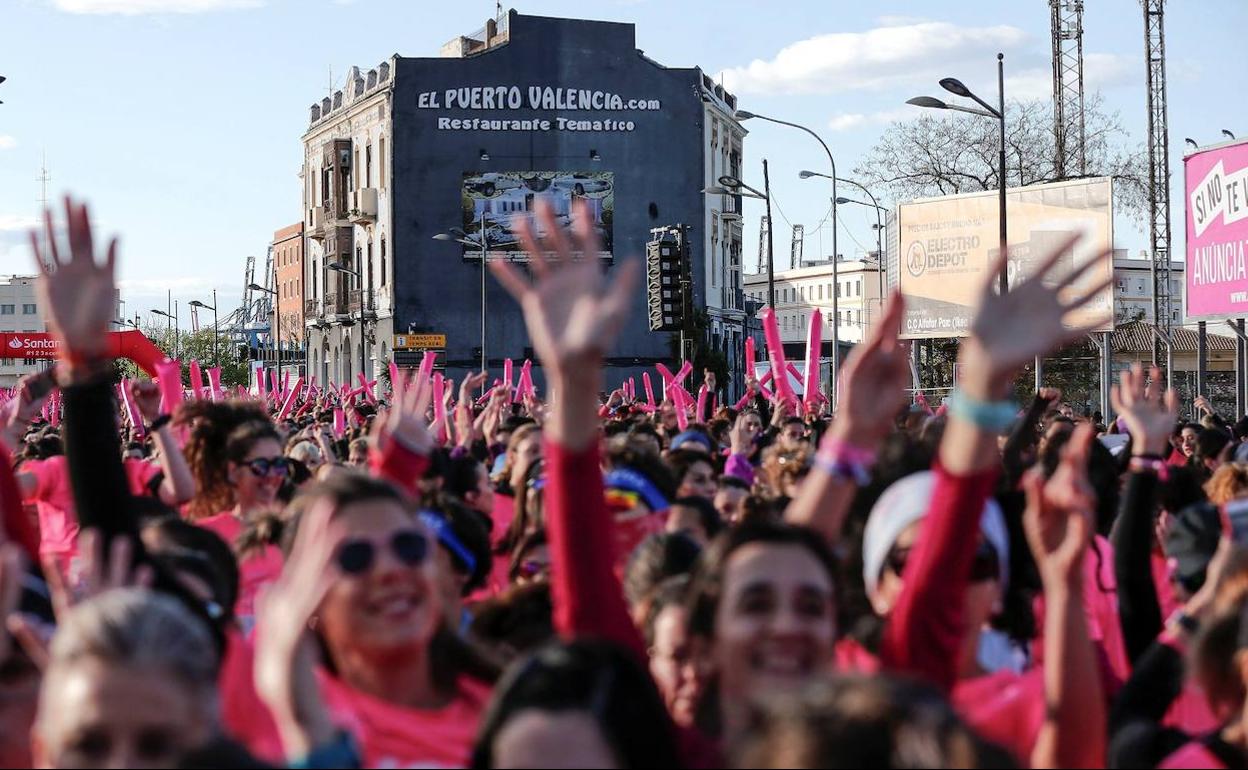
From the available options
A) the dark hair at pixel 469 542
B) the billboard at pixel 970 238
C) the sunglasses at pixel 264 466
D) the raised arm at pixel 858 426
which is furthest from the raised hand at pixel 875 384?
the billboard at pixel 970 238

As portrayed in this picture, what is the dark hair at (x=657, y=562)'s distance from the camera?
4.67 metres

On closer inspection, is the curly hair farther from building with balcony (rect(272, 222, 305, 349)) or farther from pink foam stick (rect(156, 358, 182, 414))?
building with balcony (rect(272, 222, 305, 349))

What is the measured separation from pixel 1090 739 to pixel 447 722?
3.98 feet

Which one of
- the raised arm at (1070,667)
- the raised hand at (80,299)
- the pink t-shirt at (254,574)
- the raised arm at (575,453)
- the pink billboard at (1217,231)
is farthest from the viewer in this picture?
the pink billboard at (1217,231)

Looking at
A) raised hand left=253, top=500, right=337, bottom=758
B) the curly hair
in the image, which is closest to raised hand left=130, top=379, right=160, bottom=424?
the curly hair

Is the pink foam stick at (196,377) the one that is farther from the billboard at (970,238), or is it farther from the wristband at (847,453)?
the billboard at (970,238)

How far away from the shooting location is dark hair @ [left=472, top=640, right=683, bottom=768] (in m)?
3.00

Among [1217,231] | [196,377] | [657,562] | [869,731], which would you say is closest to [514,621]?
[657,562]

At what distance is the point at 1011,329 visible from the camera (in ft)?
12.0

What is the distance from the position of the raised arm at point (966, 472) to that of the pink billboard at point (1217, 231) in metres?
26.3

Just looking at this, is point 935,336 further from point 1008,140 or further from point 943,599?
point 943,599

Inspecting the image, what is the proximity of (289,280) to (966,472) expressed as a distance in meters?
89.6

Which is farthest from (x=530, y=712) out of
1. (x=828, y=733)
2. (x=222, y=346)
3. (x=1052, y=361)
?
(x=222, y=346)

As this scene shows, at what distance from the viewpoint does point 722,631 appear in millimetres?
3662
